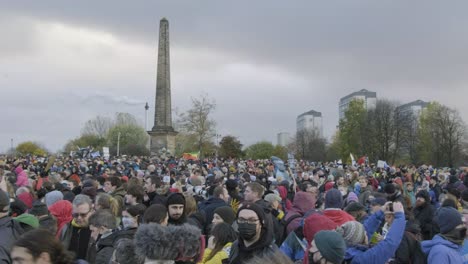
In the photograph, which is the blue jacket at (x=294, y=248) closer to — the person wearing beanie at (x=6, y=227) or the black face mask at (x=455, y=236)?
the black face mask at (x=455, y=236)

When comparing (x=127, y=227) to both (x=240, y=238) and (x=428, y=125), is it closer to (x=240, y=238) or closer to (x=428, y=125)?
(x=240, y=238)

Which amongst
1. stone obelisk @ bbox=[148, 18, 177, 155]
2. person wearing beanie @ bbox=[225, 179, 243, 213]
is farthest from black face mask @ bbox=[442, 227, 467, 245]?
stone obelisk @ bbox=[148, 18, 177, 155]

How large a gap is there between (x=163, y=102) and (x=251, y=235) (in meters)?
49.9

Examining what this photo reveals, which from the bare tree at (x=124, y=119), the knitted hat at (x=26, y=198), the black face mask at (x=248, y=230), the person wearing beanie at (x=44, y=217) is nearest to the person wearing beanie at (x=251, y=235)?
the black face mask at (x=248, y=230)

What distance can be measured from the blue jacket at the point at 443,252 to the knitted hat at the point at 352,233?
0.79 metres

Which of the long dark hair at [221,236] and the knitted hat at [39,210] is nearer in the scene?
the long dark hair at [221,236]

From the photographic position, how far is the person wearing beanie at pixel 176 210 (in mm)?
6828

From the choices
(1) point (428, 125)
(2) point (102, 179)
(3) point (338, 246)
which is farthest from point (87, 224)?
(1) point (428, 125)

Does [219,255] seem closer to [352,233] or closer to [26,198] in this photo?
[352,233]

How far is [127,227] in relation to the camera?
6242mm

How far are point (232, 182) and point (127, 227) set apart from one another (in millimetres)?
4167

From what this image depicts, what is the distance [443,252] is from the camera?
5.15 m

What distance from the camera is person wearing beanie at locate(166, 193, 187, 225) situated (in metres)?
6.83

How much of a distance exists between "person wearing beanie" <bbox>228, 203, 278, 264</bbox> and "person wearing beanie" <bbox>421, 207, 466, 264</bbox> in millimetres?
1666
